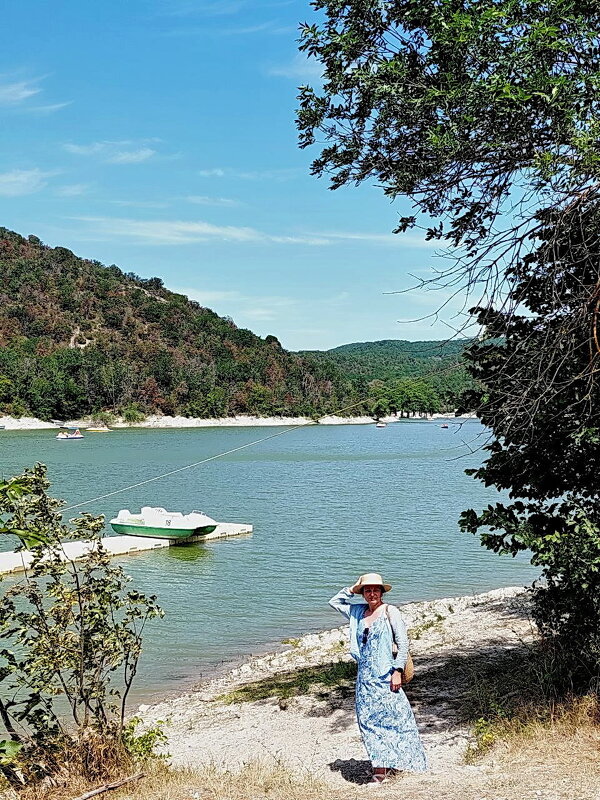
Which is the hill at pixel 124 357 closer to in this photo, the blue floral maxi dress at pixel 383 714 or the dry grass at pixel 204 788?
the dry grass at pixel 204 788

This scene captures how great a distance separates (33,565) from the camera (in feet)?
20.1

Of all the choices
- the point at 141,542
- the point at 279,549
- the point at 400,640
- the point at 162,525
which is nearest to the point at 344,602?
the point at 400,640

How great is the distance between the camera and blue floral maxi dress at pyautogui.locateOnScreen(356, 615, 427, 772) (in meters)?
6.22

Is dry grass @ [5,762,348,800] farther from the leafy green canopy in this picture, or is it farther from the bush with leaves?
the leafy green canopy

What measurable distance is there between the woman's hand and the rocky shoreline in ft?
2.63

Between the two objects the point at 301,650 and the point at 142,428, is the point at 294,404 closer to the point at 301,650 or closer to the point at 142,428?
the point at 142,428

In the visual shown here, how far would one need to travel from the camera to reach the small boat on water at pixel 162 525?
25969mm

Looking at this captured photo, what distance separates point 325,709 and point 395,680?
10.4 feet

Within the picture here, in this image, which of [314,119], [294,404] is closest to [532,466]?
[314,119]

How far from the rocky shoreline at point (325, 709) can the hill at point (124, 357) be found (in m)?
117

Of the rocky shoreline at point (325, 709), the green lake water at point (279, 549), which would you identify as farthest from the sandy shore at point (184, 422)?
the rocky shoreline at point (325, 709)

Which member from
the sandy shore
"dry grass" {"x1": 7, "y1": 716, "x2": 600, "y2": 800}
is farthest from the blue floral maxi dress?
the sandy shore

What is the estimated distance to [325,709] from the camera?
29.8 ft

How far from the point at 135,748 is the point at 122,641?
3.32 ft
